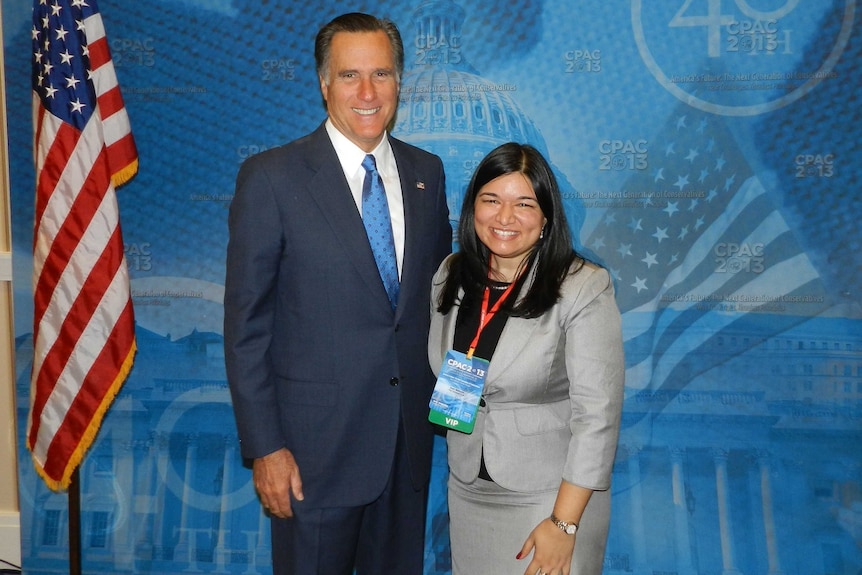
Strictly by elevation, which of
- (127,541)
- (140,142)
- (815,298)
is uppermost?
(140,142)

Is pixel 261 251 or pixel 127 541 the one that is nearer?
pixel 261 251

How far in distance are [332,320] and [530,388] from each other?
1.77 feet

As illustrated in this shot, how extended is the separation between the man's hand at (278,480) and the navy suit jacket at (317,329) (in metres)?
0.03

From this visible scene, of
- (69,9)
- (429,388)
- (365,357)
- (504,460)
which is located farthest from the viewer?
(69,9)

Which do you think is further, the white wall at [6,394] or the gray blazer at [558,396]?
the white wall at [6,394]

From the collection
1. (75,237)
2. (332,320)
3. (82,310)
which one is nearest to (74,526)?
(82,310)

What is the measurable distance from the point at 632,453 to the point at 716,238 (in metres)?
0.91

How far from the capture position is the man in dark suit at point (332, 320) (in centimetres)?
197

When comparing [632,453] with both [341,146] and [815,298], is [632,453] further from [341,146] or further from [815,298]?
[341,146]

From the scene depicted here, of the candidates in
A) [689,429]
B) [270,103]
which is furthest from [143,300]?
[689,429]

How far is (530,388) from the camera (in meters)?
1.89

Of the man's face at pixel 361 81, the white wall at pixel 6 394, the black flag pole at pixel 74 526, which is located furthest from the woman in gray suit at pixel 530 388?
the white wall at pixel 6 394

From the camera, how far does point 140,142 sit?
3203 mm

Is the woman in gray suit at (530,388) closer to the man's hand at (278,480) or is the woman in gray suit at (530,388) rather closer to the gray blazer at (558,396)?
the gray blazer at (558,396)
